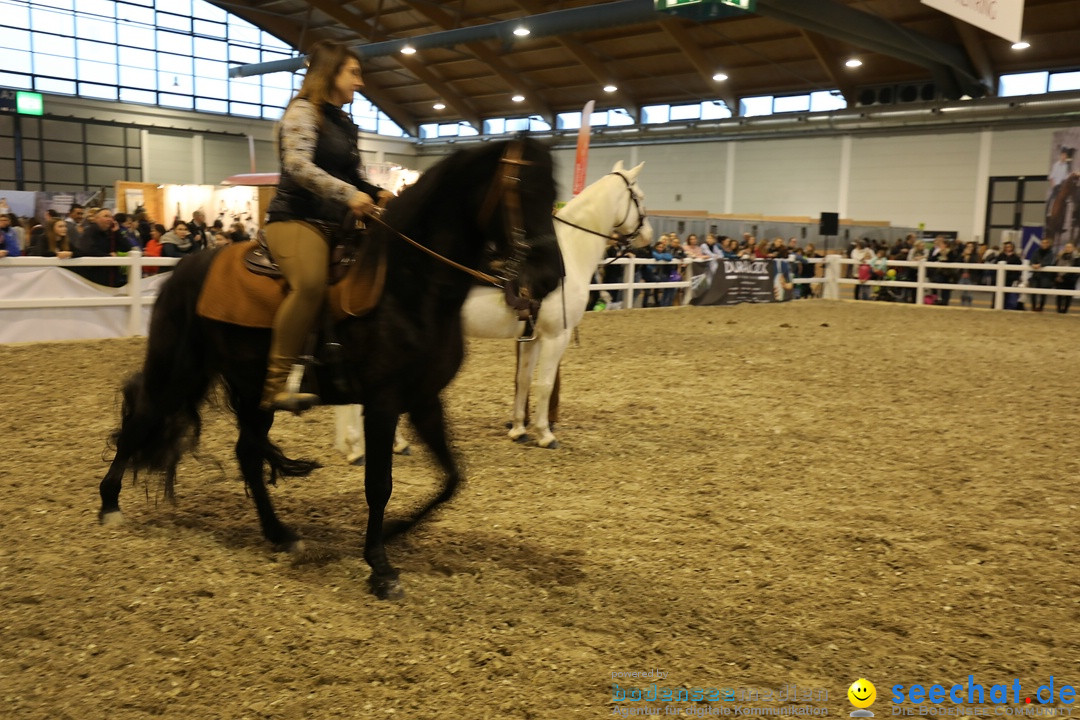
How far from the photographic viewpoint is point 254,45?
33.8m

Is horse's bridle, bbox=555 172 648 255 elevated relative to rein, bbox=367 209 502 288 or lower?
elevated

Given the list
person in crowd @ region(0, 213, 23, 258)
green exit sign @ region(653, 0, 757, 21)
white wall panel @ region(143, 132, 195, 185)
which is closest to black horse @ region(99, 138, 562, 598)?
person in crowd @ region(0, 213, 23, 258)

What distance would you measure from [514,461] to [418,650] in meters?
2.76

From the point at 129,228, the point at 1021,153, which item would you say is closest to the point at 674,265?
the point at 129,228

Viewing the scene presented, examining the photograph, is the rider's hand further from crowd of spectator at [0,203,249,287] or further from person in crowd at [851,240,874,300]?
person in crowd at [851,240,874,300]

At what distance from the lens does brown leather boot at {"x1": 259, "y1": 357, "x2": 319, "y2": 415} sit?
11.1 feet

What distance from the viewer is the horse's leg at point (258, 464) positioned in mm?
3844

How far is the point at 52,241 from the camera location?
10.7 m

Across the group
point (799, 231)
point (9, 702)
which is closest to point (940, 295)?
point (799, 231)

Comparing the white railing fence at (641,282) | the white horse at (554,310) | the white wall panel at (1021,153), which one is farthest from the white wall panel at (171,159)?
the white horse at (554,310)

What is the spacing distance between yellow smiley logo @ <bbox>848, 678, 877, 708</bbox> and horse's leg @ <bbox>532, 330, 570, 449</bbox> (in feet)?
11.9

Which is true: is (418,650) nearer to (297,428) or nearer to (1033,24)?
(297,428)

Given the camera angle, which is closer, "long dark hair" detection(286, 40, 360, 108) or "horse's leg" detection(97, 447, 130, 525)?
"long dark hair" detection(286, 40, 360, 108)

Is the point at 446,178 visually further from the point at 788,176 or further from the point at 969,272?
the point at 788,176
